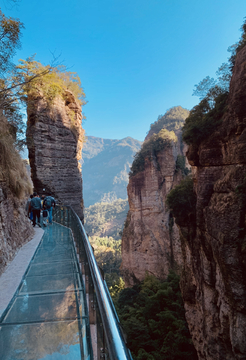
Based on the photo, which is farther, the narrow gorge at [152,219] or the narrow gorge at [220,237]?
the narrow gorge at [152,219]

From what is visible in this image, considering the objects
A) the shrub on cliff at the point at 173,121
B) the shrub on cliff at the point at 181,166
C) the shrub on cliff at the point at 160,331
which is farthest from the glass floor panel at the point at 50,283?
the shrub on cliff at the point at 173,121

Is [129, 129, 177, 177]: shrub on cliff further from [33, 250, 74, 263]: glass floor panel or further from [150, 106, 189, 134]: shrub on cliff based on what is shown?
[33, 250, 74, 263]: glass floor panel

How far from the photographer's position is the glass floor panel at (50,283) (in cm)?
280

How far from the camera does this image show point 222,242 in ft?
23.2

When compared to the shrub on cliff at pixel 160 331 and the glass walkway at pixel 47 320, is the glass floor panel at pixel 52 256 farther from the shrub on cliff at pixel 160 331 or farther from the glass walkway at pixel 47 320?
the shrub on cliff at pixel 160 331

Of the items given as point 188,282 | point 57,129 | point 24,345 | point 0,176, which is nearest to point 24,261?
point 0,176

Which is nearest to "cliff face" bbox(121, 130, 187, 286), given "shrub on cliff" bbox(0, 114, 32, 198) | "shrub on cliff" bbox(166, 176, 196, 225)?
"shrub on cliff" bbox(166, 176, 196, 225)

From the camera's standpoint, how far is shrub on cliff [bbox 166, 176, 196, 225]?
451 inches

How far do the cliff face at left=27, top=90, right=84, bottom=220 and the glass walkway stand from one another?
405 inches

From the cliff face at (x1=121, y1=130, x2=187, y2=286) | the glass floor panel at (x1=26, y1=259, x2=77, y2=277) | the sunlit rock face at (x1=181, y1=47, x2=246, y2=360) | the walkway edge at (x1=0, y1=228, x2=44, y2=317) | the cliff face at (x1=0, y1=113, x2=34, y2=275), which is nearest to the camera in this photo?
the walkway edge at (x1=0, y1=228, x2=44, y2=317)

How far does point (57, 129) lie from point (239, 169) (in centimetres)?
1145

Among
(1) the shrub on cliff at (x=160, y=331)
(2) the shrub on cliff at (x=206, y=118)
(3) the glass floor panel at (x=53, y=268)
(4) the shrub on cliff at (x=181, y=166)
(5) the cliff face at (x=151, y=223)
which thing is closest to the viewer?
(3) the glass floor panel at (x=53, y=268)

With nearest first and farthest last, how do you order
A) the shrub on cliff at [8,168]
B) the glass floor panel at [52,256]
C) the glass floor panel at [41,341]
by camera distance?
the glass floor panel at [41,341] → the glass floor panel at [52,256] → the shrub on cliff at [8,168]

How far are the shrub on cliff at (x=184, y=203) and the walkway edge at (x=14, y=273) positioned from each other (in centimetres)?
865
